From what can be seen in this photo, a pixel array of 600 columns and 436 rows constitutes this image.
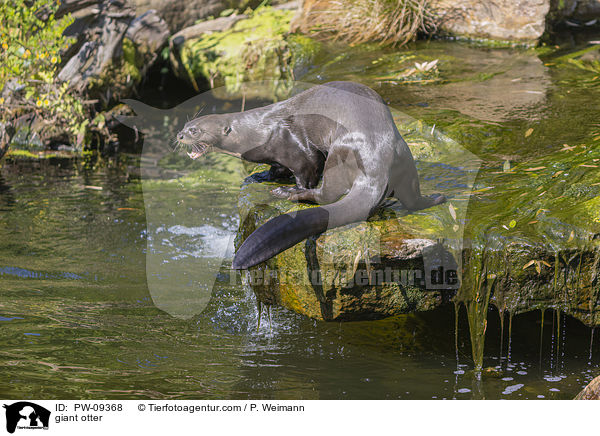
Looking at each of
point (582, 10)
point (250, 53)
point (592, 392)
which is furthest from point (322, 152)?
point (582, 10)

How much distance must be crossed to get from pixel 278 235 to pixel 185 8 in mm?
6490

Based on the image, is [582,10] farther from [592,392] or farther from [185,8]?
[592,392]

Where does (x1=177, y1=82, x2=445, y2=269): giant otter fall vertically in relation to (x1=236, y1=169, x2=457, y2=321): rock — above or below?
above

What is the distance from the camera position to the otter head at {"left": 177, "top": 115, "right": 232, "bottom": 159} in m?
3.71

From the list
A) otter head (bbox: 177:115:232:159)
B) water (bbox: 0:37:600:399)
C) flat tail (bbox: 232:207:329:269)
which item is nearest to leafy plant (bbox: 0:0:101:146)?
water (bbox: 0:37:600:399)

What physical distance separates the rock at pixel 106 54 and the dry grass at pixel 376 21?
2.10m

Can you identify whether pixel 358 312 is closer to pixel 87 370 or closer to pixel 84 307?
pixel 87 370

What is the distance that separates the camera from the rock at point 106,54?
23.7 ft

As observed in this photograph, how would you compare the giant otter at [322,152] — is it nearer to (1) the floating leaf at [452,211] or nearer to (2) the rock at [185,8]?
(1) the floating leaf at [452,211]

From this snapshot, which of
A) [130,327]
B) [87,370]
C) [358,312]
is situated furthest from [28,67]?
[358,312]
